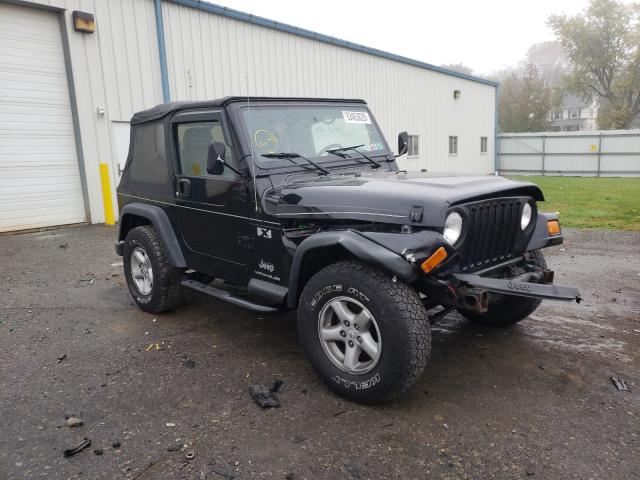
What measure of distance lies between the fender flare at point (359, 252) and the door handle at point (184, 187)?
1.43m

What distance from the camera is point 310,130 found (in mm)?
4301

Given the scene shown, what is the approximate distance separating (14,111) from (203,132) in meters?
7.43

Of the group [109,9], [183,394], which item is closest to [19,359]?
[183,394]

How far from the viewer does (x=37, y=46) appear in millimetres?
9922

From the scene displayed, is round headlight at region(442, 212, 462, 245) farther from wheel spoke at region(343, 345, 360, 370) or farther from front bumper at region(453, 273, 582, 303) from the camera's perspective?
wheel spoke at region(343, 345, 360, 370)

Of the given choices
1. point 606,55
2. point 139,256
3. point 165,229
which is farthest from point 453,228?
point 606,55

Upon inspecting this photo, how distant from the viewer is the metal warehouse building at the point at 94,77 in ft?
32.3

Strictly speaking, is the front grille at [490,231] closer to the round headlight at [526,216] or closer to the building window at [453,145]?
the round headlight at [526,216]

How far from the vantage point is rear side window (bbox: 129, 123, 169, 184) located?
185 inches

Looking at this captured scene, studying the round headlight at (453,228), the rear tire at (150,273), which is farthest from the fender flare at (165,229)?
the round headlight at (453,228)

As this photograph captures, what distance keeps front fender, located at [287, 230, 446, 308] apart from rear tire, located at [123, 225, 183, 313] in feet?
6.70

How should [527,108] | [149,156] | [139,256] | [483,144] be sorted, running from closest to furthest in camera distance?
[149,156], [139,256], [483,144], [527,108]

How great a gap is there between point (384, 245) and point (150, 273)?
2790 millimetres

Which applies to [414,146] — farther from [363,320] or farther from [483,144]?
[363,320]
